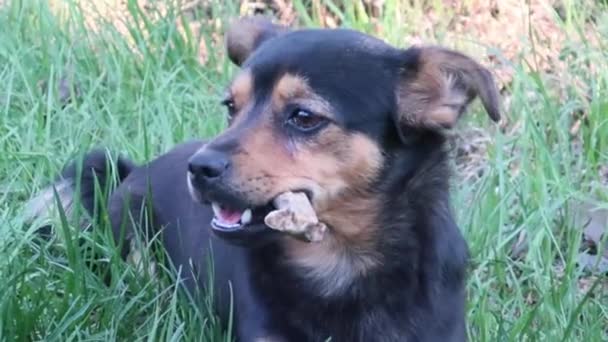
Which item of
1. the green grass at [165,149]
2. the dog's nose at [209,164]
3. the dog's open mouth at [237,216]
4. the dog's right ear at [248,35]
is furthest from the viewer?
the dog's right ear at [248,35]

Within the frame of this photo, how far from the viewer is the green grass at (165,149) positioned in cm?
367

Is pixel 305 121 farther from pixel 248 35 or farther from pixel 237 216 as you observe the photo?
pixel 248 35

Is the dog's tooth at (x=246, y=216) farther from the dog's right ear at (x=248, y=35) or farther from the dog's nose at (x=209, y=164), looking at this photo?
the dog's right ear at (x=248, y=35)

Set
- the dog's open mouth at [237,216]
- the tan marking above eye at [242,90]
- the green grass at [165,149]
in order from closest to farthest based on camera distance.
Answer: the dog's open mouth at [237,216], the tan marking above eye at [242,90], the green grass at [165,149]

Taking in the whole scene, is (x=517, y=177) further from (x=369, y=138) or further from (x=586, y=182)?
(x=369, y=138)

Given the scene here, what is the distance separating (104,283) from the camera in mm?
3814

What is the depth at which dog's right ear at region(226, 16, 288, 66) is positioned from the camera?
3939 millimetres

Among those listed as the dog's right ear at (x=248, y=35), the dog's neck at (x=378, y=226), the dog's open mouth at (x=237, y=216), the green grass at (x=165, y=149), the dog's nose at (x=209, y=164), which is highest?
the dog's nose at (x=209, y=164)

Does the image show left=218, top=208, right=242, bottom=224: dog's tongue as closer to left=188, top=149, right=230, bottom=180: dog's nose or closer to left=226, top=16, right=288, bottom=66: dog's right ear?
left=188, top=149, right=230, bottom=180: dog's nose

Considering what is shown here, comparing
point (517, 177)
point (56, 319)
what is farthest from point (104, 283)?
point (517, 177)

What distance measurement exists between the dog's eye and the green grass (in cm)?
61

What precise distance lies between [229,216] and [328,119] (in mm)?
394

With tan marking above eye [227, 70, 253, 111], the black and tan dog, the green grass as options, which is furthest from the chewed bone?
the green grass

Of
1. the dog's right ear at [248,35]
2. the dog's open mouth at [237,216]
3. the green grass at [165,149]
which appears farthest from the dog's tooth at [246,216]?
the dog's right ear at [248,35]
